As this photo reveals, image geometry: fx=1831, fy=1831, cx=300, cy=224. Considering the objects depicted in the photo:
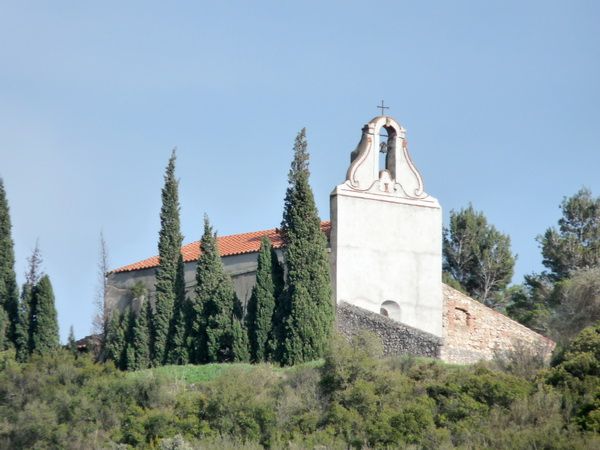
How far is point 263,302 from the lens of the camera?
46531 mm

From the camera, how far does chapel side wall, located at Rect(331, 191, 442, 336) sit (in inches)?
1893

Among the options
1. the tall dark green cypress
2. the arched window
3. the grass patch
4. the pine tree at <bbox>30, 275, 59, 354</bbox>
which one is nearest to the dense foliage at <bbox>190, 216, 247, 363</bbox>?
the grass patch

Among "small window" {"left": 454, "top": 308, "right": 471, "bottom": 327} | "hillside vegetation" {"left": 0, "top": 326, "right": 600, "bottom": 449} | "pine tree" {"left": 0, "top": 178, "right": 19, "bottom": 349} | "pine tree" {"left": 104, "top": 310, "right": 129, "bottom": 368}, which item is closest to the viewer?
"hillside vegetation" {"left": 0, "top": 326, "right": 600, "bottom": 449}

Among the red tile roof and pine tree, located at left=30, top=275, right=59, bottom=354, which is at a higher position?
the red tile roof

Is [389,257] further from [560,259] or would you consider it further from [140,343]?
[560,259]

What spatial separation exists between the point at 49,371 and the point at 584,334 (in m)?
13.5

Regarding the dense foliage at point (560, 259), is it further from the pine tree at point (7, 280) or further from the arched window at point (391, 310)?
the pine tree at point (7, 280)

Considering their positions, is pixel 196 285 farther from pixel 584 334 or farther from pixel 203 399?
pixel 584 334

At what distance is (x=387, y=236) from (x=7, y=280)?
1089 centimetres

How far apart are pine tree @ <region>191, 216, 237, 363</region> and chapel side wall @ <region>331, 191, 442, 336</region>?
2907 millimetres

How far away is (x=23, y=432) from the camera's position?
42719 mm

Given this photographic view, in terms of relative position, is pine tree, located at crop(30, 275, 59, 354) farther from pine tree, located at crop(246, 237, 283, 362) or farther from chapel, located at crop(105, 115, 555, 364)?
pine tree, located at crop(246, 237, 283, 362)

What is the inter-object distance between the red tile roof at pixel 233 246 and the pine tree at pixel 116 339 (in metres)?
2.77

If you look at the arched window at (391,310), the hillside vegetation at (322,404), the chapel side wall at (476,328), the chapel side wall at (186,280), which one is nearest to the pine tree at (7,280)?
the chapel side wall at (186,280)
